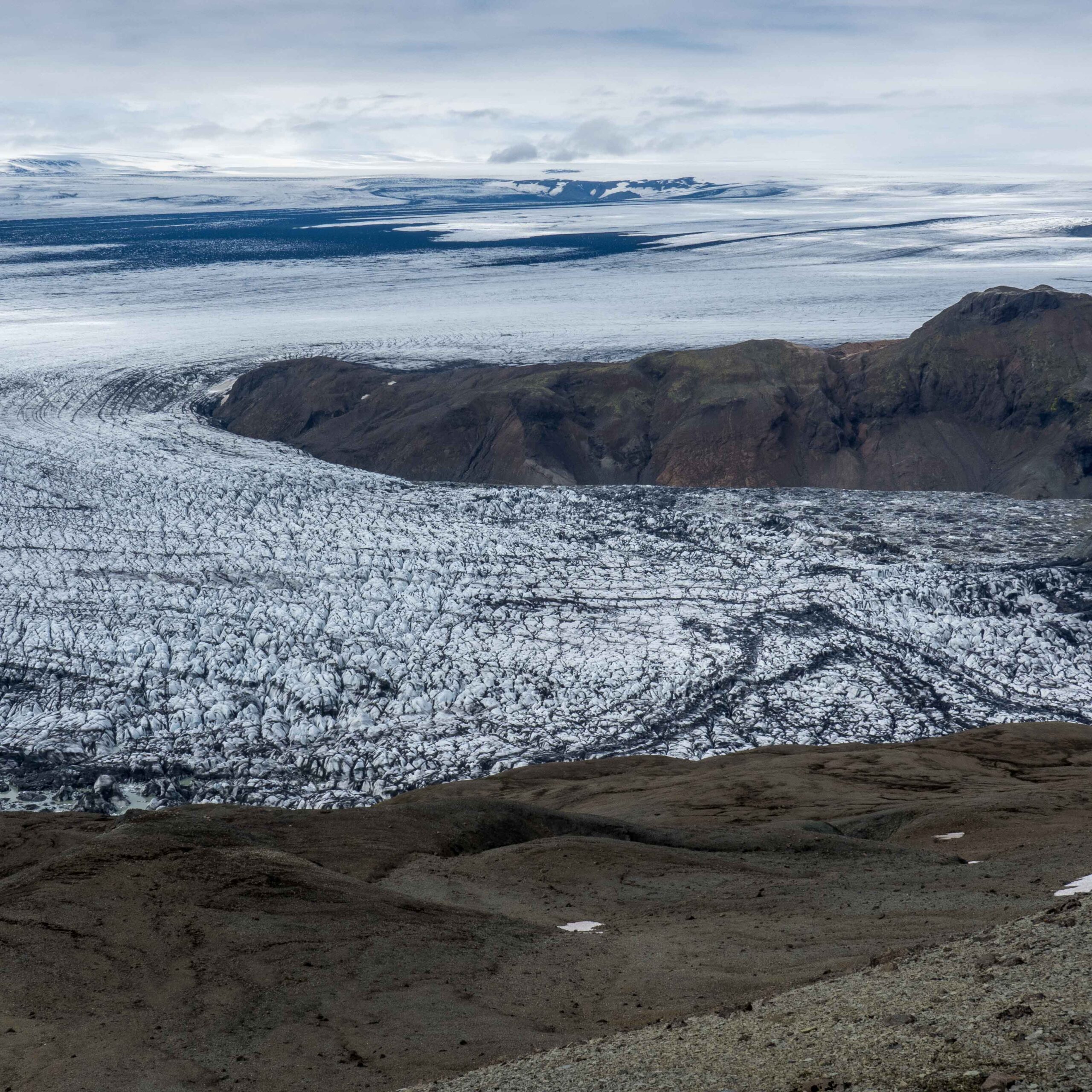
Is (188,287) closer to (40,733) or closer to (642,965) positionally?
(40,733)

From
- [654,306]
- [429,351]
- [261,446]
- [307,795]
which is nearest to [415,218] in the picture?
[654,306]

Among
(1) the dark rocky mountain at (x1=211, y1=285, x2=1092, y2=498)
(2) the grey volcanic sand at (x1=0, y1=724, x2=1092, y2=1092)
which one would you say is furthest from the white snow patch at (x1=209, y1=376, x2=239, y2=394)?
(2) the grey volcanic sand at (x1=0, y1=724, x2=1092, y2=1092)

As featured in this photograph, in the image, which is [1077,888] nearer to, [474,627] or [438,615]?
[474,627]

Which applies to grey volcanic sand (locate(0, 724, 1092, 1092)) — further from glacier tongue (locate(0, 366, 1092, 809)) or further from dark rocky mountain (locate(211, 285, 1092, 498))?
dark rocky mountain (locate(211, 285, 1092, 498))

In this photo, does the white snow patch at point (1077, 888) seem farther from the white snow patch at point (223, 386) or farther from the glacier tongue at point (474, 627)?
the white snow patch at point (223, 386)

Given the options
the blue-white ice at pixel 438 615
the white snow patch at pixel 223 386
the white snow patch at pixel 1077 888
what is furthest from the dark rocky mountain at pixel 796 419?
the white snow patch at pixel 1077 888

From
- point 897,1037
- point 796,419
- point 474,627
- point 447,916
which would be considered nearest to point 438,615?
point 474,627
